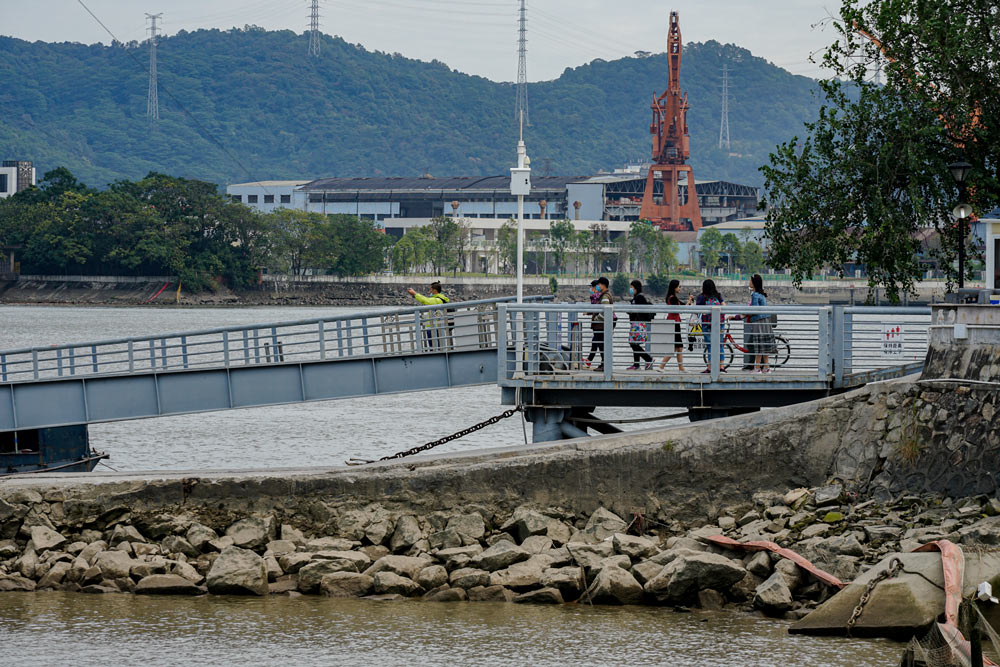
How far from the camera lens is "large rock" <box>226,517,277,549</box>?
19.0 metres

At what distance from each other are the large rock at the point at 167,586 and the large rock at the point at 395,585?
247cm

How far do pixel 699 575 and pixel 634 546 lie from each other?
1.28m

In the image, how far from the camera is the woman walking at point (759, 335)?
20234mm

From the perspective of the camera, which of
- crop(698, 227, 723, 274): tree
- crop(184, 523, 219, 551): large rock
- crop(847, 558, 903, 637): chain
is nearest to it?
crop(847, 558, 903, 637): chain

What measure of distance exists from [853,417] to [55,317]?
113314mm

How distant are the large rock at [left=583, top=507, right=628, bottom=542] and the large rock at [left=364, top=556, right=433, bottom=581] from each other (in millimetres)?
2189

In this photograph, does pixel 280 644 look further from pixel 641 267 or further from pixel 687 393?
pixel 641 267

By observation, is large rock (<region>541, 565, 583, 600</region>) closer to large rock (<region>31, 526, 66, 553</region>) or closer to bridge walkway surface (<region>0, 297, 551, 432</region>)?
bridge walkway surface (<region>0, 297, 551, 432</region>)

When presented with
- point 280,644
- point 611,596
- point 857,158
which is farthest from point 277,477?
point 857,158

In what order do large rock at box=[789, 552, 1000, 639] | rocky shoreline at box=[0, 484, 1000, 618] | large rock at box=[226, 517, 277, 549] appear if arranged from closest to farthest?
large rock at box=[789, 552, 1000, 639] < rocky shoreline at box=[0, 484, 1000, 618] < large rock at box=[226, 517, 277, 549]

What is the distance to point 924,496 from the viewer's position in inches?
678

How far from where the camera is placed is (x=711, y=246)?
7121 inches

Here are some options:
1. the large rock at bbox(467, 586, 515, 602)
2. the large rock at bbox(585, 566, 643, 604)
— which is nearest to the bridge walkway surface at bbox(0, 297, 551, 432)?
the large rock at bbox(467, 586, 515, 602)

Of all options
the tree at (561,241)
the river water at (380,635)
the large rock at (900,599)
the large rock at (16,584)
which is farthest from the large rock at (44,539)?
the tree at (561,241)
